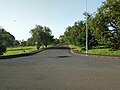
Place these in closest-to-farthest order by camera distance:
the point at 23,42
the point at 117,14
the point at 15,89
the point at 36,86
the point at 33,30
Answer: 1. the point at 15,89
2. the point at 36,86
3. the point at 117,14
4. the point at 33,30
5. the point at 23,42

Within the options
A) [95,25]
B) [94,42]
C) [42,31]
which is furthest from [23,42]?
[95,25]

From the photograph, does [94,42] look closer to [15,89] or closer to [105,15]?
[105,15]

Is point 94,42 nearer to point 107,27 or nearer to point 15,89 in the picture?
point 107,27

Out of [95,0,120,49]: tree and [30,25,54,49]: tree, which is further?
[30,25,54,49]: tree

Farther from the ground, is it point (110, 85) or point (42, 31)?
point (42, 31)

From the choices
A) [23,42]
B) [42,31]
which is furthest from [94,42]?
[23,42]

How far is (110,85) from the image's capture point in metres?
10.3

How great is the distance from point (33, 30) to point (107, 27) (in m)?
64.5

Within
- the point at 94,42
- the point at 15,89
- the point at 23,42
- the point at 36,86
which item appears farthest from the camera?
the point at 23,42

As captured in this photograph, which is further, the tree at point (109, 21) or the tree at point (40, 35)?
the tree at point (40, 35)

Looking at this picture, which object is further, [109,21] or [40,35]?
[40,35]

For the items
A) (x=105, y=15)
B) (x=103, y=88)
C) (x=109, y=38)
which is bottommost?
(x=103, y=88)

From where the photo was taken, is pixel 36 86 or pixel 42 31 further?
pixel 42 31

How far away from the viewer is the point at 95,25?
49219 mm
